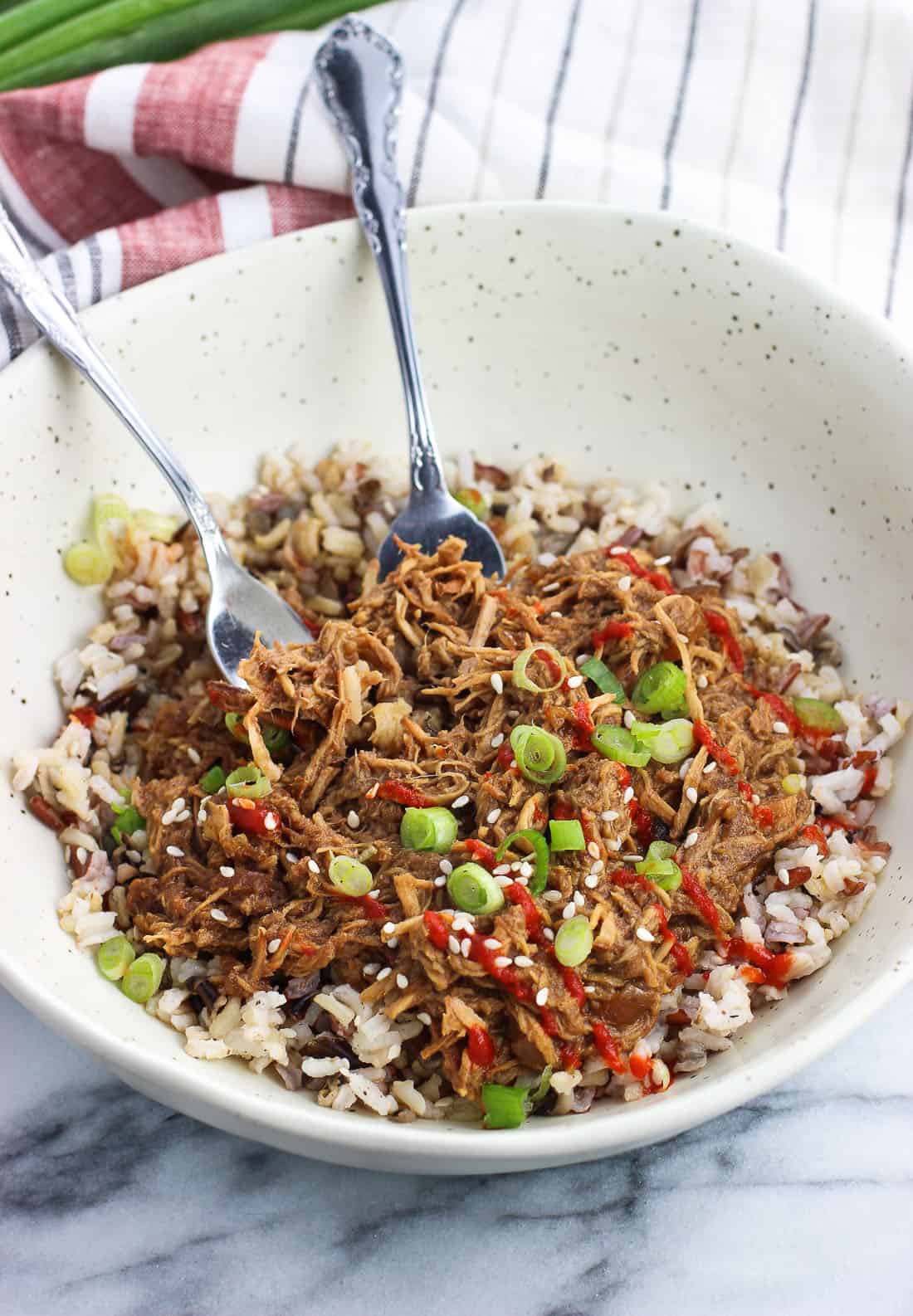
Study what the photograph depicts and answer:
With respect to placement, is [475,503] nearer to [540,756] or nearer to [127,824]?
[540,756]

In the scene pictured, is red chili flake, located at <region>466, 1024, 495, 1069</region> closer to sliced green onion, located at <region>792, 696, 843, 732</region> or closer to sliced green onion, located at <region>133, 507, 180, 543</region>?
sliced green onion, located at <region>792, 696, 843, 732</region>

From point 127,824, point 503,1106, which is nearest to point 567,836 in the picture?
point 503,1106

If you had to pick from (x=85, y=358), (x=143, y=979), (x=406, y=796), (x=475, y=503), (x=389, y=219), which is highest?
(x=389, y=219)

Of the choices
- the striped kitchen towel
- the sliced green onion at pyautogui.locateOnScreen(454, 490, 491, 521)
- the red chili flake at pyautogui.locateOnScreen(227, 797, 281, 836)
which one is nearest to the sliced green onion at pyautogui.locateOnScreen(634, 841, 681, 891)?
the red chili flake at pyautogui.locateOnScreen(227, 797, 281, 836)

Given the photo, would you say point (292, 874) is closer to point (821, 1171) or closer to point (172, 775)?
point (172, 775)

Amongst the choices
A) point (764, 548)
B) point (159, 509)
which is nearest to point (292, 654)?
point (159, 509)
